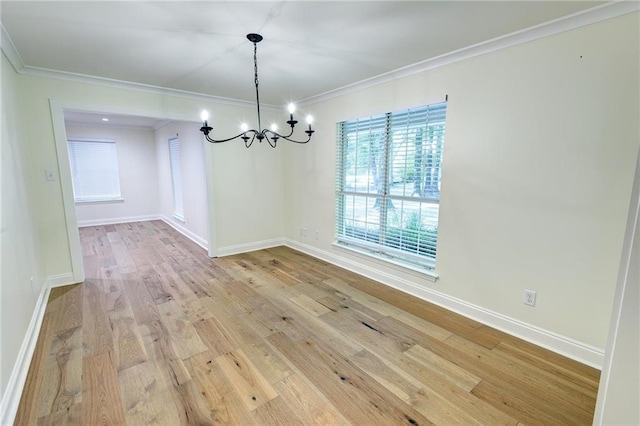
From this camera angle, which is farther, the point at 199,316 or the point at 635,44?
the point at 199,316

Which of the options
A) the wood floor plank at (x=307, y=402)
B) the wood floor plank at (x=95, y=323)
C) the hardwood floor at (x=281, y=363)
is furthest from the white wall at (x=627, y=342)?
the wood floor plank at (x=95, y=323)

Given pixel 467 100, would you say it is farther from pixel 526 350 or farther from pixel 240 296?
pixel 240 296

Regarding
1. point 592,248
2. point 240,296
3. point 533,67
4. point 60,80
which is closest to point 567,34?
point 533,67

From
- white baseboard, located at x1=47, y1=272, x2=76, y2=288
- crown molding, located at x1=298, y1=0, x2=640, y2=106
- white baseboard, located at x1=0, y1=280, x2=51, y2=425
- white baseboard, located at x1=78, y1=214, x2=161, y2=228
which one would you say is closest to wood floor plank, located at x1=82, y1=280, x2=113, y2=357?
white baseboard, located at x1=47, y1=272, x2=76, y2=288

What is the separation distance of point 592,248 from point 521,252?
431 millimetres

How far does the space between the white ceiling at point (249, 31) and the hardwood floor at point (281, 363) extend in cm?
239

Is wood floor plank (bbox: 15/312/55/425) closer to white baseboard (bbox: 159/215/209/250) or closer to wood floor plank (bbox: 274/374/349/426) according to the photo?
wood floor plank (bbox: 274/374/349/426)

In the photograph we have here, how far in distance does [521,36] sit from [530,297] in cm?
204

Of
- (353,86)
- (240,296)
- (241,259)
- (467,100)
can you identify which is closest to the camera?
(467,100)

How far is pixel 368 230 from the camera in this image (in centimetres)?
369

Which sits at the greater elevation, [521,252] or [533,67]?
[533,67]

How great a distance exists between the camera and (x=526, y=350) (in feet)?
7.36

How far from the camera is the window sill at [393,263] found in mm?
3008

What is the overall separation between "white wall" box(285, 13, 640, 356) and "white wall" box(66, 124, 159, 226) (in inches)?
267
